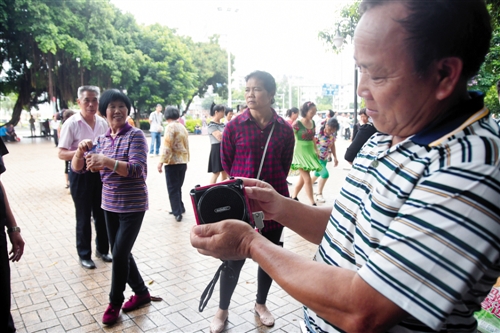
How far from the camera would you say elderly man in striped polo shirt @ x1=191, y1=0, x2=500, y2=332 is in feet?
2.62

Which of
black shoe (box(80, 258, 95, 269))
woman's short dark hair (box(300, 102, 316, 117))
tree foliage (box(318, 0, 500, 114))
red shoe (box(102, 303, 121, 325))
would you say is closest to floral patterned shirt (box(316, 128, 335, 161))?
woman's short dark hair (box(300, 102, 316, 117))

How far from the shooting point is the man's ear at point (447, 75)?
925mm

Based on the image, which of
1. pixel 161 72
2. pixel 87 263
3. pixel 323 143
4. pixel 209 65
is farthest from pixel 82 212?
pixel 209 65

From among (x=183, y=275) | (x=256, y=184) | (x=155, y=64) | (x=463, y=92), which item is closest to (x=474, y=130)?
(x=463, y=92)

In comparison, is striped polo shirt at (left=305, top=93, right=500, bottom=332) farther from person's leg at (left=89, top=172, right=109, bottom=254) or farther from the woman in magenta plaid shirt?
person's leg at (left=89, top=172, right=109, bottom=254)

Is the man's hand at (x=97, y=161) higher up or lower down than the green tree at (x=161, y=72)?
lower down

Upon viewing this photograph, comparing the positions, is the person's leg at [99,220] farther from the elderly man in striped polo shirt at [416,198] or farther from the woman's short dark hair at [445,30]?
the woman's short dark hair at [445,30]

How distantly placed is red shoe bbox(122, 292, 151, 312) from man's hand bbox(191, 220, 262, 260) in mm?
2539

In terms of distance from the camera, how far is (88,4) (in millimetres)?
21219

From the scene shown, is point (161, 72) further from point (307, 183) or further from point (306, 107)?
point (307, 183)

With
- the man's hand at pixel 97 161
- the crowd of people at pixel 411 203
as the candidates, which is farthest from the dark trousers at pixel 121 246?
the crowd of people at pixel 411 203

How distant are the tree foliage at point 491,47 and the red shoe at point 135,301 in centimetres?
304

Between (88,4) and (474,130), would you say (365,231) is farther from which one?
(88,4)

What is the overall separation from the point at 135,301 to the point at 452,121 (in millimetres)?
3239
